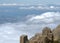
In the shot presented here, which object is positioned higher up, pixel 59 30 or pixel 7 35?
pixel 7 35

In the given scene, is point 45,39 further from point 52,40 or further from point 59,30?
point 59,30

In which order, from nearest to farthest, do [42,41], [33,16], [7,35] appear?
[42,41] → [7,35] → [33,16]

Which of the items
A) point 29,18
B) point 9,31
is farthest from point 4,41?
point 29,18

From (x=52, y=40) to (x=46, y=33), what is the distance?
4.97 feet

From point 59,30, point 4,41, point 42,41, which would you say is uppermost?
point 4,41

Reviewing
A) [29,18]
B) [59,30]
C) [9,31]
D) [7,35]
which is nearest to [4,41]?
[7,35]

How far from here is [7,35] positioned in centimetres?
11419

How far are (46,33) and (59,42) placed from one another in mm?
1050

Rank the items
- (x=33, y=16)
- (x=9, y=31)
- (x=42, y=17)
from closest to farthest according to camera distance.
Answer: (x=9, y=31) → (x=42, y=17) → (x=33, y=16)

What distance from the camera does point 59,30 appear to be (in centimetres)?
1977

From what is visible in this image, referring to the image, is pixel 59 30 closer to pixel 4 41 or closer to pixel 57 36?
pixel 57 36

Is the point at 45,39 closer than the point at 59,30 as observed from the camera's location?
Yes

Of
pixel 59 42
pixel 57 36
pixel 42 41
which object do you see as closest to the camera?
pixel 42 41

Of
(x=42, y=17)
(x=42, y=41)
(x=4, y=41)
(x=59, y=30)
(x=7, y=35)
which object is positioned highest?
(x=42, y=17)
